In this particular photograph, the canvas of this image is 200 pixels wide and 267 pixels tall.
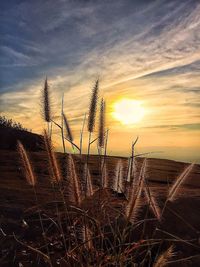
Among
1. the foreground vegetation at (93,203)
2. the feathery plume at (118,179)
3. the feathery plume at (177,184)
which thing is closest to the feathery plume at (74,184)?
the foreground vegetation at (93,203)

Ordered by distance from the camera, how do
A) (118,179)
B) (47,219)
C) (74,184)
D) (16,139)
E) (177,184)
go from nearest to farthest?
(74,184) → (177,184) → (47,219) → (118,179) → (16,139)

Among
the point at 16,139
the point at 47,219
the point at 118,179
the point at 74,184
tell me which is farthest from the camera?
the point at 16,139

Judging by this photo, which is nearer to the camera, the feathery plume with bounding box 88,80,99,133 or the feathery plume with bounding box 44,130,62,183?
the feathery plume with bounding box 44,130,62,183

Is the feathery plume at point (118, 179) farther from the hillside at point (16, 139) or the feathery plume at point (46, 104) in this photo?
the hillside at point (16, 139)

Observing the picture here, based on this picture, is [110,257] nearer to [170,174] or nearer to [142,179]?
[142,179]

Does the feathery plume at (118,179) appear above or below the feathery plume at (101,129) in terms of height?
below

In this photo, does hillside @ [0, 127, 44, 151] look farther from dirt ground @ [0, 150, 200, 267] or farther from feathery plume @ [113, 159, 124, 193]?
feathery plume @ [113, 159, 124, 193]

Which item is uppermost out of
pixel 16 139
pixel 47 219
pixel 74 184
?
pixel 16 139

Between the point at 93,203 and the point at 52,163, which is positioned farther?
the point at 93,203

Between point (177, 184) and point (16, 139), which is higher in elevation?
point (16, 139)

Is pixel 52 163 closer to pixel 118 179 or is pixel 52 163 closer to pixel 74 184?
pixel 74 184

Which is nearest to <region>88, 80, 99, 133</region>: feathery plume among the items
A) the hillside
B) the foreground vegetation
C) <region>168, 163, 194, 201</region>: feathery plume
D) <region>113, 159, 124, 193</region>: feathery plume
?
the foreground vegetation

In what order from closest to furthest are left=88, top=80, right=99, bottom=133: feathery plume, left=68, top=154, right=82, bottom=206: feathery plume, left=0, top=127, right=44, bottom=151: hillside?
left=68, top=154, right=82, bottom=206: feathery plume, left=88, top=80, right=99, bottom=133: feathery plume, left=0, top=127, right=44, bottom=151: hillside

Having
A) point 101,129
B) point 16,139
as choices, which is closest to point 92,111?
point 101,129
